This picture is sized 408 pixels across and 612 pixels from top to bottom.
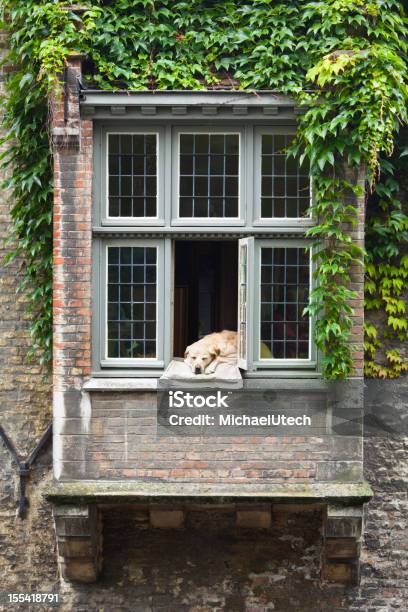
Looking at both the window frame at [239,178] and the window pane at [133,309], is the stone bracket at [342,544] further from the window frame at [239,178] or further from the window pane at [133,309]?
the window frame at [239,178]

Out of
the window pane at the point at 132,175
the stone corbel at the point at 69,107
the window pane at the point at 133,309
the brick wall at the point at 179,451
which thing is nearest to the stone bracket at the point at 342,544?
the brick wall at the point at 179,451

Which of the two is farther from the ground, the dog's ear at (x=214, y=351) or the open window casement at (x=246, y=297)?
the open window casement at (x=246, y=297)

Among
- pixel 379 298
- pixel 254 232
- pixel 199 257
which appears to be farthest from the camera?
pixel 199 257

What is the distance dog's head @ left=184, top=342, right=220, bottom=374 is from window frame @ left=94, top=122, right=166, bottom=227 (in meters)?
1.24

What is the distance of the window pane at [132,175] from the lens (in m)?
7.08

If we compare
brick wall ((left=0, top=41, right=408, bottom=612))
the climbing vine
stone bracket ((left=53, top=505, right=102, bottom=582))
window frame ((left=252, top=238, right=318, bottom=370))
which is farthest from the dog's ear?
stone bracket ((left=53, top=505, right=102, bottom=582))

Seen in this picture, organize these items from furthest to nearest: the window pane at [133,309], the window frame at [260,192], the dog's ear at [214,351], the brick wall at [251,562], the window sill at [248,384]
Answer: the brick wall at [251,562]
the dog's ear at [214,351]
the window pane at [133,309]
the window frame at [260,192]
the window sill at [248,384]

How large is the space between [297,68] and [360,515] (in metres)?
4.15

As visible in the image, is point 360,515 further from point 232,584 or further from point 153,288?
point 153,288

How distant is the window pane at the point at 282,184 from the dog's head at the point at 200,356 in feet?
4.51

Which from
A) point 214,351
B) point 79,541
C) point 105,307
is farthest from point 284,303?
point 79,541

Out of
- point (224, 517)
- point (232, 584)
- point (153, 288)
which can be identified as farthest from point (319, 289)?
point (232, 584)

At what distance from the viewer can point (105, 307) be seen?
7121mm

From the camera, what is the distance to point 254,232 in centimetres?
704
